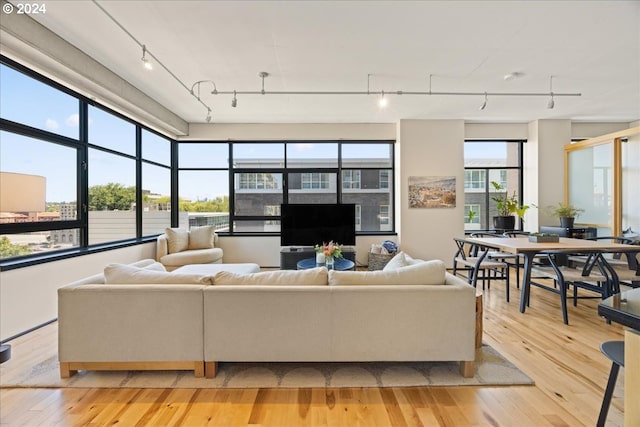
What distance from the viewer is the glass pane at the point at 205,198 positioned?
618cm

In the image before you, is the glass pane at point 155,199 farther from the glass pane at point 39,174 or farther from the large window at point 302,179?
the glass pane at point 39,174

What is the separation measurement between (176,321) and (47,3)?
2.78 metres

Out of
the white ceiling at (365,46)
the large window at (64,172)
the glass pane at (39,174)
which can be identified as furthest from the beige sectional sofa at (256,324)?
the white ceiling at (365,46)

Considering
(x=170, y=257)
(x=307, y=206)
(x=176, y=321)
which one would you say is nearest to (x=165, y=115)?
(x=170, y=257)

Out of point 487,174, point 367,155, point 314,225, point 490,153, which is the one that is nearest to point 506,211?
point 487,174

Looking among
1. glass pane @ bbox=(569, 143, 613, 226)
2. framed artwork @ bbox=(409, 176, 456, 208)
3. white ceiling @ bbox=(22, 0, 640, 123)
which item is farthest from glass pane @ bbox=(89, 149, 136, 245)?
glass pane @ bbox=(569, 143, 613, 226)

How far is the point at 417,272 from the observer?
2250mm

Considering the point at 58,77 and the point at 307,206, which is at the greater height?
the point at 58,77

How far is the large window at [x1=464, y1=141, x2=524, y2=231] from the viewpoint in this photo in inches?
244

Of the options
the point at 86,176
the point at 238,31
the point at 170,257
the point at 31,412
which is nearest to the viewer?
the point at 31,412

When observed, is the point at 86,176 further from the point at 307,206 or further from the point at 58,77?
the point at 307,206

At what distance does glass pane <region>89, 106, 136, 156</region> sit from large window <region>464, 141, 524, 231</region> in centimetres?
611

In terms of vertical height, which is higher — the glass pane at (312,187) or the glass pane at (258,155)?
the glass pane at (258,155)

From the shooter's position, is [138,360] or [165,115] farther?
[165,115]
